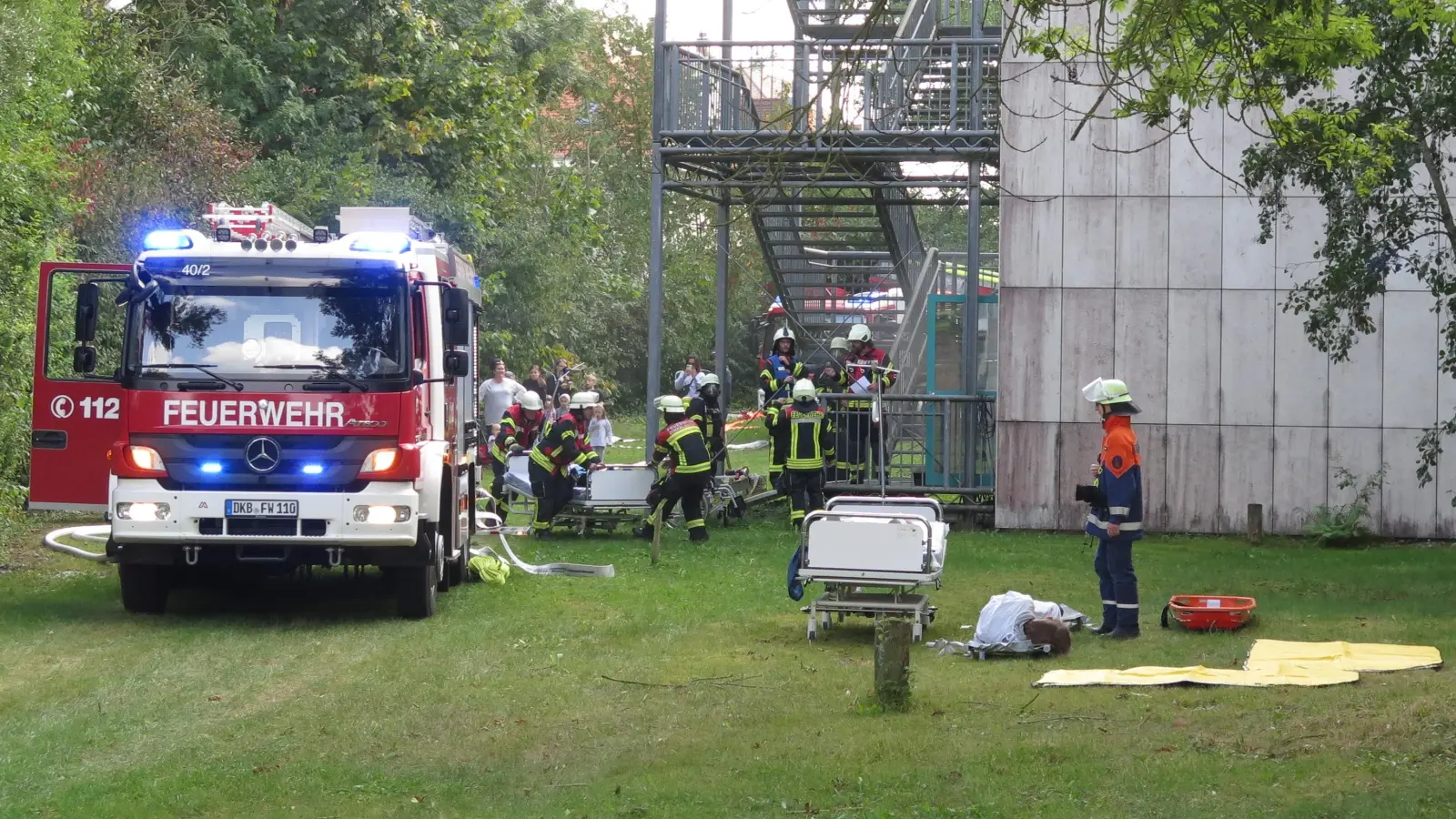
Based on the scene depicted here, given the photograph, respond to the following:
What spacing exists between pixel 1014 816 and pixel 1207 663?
4.29m

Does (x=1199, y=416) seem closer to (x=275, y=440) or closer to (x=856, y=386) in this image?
(x=856, y=386)

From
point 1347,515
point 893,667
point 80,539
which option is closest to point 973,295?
point 1347,515

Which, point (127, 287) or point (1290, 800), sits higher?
point (127, 287)

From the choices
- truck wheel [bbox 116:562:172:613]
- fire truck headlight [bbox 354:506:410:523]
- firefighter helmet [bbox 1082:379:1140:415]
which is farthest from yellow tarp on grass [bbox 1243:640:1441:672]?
truck wheel [bbox 116:562:172:613]

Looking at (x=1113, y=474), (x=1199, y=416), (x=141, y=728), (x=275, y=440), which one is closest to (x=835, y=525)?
(x=1113, y=474)

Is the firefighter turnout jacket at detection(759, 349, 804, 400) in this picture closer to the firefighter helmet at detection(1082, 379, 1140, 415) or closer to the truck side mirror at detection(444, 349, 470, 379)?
the truck side mirror at detection(444, 349, 470, 379)

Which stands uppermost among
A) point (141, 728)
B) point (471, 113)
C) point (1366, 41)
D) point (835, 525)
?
point (471, 113)

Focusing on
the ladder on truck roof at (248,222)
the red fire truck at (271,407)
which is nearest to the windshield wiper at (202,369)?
the red fire truck at (271,407)

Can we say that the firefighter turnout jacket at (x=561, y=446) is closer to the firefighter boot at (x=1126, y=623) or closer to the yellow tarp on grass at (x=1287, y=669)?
the firefighter boot at (x=1126, y=623)

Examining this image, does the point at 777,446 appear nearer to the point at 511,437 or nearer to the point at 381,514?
the point at 511,437

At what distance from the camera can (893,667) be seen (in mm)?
8828

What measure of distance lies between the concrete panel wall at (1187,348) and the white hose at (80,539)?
9.63m

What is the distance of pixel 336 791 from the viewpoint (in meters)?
7.14

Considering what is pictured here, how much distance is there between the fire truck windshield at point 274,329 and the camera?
11.8 m
